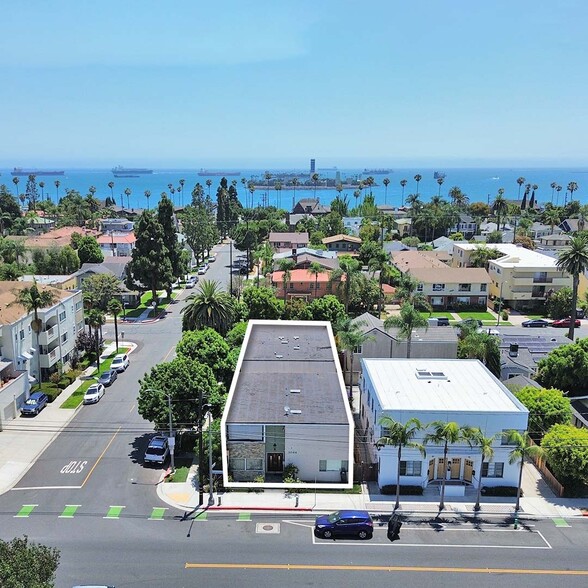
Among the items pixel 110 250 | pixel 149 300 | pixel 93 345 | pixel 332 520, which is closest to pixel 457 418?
pixel 332 520

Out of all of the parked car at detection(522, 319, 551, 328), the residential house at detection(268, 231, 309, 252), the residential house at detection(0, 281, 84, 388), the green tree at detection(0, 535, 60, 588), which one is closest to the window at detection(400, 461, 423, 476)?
the green tree at detection(0, 535, 60, 588)

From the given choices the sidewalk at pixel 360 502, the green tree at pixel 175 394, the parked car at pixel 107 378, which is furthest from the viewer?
the parked car at pixel 107 378

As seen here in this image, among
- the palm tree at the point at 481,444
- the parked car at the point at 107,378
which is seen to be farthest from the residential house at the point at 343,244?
the palm tree at the point at 481,444

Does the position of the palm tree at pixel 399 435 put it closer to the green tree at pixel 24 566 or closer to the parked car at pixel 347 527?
Answer: the parked car at pixel 347 527

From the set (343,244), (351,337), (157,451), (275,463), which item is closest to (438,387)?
(351,337)

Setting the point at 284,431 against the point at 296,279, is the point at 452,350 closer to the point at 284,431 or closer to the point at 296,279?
the point at 284,431

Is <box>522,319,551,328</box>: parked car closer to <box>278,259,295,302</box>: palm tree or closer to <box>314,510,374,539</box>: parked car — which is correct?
<box>278,259,295,302</box>: palm tree

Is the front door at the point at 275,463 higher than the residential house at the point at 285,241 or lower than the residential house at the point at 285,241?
lower
